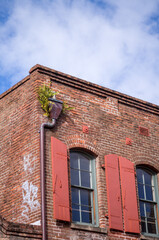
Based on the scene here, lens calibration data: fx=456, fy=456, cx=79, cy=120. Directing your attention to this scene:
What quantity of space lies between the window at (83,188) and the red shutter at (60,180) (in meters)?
0.55

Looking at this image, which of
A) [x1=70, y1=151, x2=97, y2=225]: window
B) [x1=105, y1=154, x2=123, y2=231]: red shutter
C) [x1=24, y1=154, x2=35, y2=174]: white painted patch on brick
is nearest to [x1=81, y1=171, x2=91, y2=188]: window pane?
[x1=70, y1=151, x2=97, y2=225]: window

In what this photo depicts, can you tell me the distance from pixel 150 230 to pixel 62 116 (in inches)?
166

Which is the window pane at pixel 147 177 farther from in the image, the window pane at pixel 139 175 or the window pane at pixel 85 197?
the window pane at pixel 85 197

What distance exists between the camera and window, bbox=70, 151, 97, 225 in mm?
12016

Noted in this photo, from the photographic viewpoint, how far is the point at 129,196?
12859mm

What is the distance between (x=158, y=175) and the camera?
14.2m

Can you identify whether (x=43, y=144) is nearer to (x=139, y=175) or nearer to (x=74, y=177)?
(x=74, y=177)

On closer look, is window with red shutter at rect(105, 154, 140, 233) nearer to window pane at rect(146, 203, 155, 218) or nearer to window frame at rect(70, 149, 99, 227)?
window frame at rect(70, 149, 99, 227)

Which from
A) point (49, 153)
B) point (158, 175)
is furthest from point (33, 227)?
point (158, 175)

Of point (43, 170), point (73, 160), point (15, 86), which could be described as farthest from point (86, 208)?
point (15, 86)

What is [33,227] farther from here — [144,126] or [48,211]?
[144,126]

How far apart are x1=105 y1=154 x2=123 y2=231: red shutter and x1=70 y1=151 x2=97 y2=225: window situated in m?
0.40

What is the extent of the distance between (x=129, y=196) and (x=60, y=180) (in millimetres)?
2367

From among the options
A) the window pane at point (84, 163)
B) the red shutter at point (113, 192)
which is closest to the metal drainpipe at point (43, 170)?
the window pane at point (84, 163)
